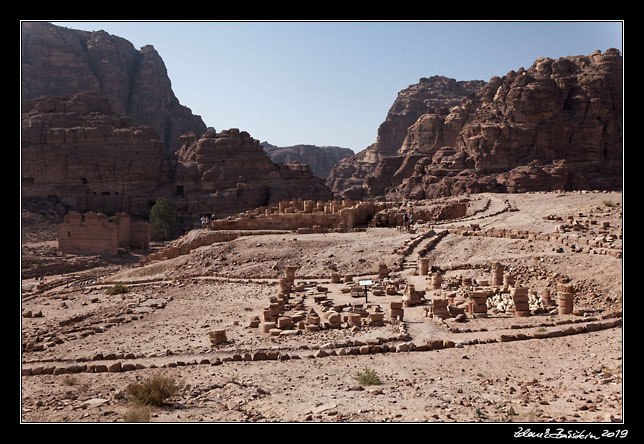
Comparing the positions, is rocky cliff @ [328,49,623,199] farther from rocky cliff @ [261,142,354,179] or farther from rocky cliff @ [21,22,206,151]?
rocky cliff @ [261,142,354,179]

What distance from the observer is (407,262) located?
2609 centimetres

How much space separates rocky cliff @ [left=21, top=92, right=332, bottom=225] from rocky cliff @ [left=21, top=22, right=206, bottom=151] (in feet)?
84.8

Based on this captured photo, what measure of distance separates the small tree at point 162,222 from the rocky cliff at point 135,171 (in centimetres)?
802

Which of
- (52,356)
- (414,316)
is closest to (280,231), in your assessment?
(414,316)

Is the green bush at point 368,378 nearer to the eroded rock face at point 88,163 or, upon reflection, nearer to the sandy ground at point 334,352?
the sandy ground at point 334,352

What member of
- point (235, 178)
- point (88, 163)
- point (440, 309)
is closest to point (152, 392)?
point (440, 309)

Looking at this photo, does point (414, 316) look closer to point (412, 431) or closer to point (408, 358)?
point (408, 358)

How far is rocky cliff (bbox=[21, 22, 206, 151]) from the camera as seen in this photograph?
95.2 meters

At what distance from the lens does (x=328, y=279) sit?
25.0 m

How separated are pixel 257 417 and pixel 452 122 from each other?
269ft

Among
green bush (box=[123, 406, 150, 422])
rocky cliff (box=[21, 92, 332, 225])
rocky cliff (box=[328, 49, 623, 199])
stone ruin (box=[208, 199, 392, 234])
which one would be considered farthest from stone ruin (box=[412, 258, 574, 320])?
rocky cliff (box=[21, 92, 332, 225])

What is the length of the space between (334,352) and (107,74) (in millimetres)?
102260

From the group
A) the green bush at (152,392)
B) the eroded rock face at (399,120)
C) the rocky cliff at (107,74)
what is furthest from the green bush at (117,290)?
the eroded rock face at (399,120)

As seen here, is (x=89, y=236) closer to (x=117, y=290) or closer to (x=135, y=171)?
(x=117, y=290)
